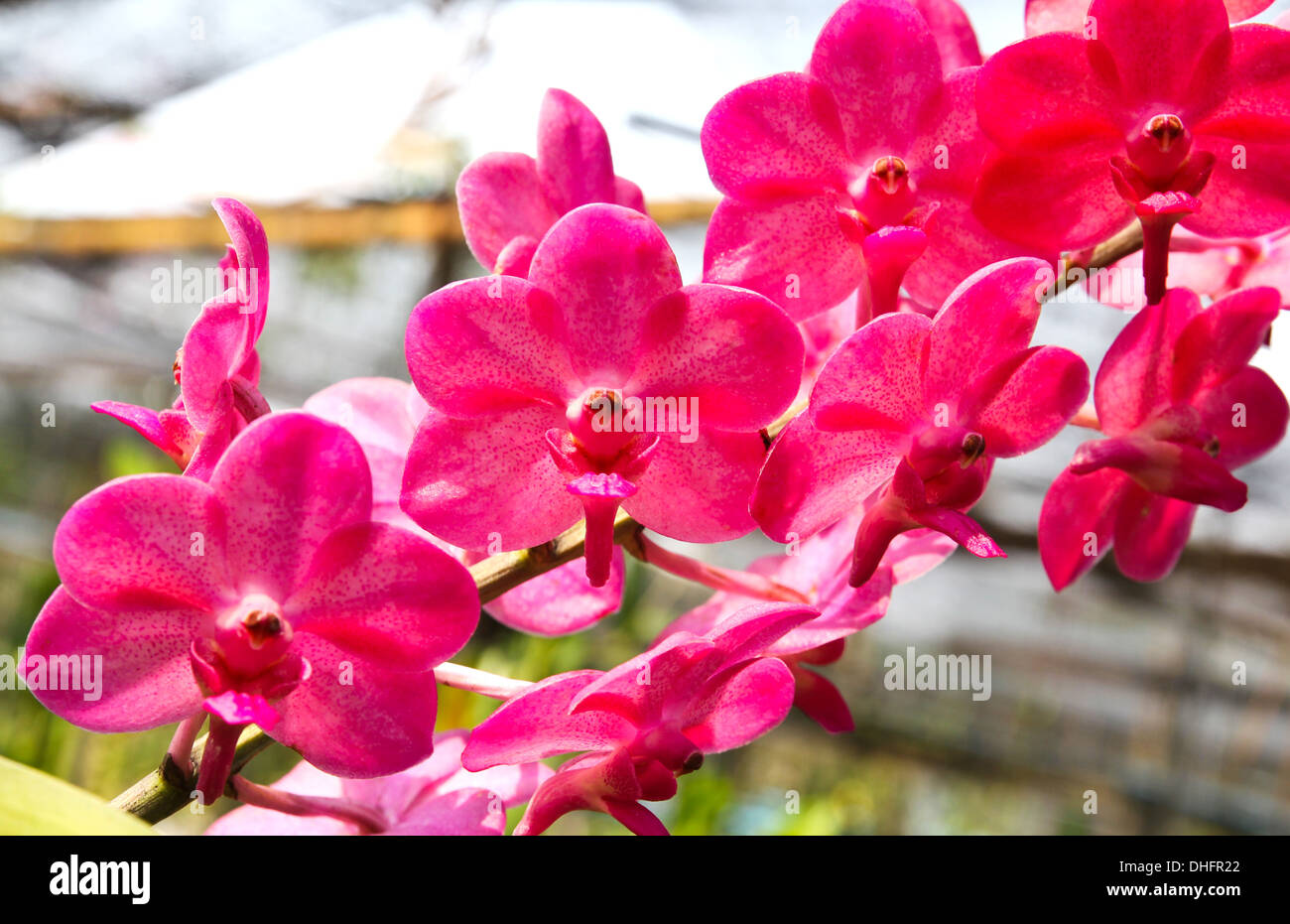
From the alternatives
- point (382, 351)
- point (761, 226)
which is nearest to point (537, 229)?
point (761, 226)

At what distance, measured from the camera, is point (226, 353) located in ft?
1.29

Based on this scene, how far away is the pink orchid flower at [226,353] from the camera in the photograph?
0.38 meters

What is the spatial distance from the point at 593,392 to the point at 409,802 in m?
0.25

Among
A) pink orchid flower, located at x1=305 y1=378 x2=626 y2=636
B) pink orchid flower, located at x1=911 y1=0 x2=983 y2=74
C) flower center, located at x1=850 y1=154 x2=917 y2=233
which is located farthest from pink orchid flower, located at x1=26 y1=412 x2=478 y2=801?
pink orchid flower, located at x1=911 y1=0 x2=983 y2=74

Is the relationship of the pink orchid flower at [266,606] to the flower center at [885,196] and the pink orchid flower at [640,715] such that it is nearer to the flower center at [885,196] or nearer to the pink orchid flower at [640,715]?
the pink orchid flower at [640,715]

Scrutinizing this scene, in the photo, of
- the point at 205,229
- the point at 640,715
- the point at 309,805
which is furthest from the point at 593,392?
the point at 205,229

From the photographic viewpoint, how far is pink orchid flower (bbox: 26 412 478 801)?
0.33 meters

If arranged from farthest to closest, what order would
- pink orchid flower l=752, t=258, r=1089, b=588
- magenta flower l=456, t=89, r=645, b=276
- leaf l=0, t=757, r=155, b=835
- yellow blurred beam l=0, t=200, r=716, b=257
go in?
yellow blurred beam l=0, t=200, r=716, b=257 < magenta flower l=456, t=89, r=645, b=276 < pink orchid flower l=752, t=258, r=1089, b=588 < leaf l=0, t=757, r=155, b=835

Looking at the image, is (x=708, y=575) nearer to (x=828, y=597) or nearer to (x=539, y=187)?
(x=828, y=597)

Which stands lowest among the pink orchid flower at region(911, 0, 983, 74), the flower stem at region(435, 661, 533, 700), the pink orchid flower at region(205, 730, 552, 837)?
the pink orchid flower at region(205, 730, 552, 837)

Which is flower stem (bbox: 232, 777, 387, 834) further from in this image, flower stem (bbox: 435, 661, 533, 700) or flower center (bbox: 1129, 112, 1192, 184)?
flower center (bbox: 1129, 112, 1192, 184)

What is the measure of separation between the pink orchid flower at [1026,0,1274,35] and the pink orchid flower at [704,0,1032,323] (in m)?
0.07
